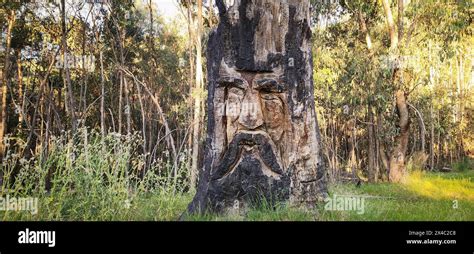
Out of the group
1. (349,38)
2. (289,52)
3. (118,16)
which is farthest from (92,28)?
(289,52)

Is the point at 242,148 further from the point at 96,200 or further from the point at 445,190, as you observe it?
the point at 445,190

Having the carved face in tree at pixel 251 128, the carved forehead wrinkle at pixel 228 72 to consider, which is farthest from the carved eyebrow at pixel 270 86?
the carved forehead wrinkle at pixel 228 72

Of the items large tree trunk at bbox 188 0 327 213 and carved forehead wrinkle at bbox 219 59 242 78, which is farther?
carved forehead wrinkle at bbox 219 59 242 78

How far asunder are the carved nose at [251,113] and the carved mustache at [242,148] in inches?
3.6

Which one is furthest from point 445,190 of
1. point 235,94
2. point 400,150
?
point 235,94

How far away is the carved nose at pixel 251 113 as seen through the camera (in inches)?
174

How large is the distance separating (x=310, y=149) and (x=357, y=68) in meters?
7.76

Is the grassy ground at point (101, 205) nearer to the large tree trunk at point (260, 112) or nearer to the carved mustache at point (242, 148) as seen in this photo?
the large tree trunk at point (260, 112)

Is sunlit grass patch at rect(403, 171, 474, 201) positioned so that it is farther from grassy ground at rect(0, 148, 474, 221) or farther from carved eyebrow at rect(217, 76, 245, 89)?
carved eyebrow at rect(217, 76, 245, 89)

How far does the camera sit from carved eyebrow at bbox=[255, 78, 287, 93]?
440 centimetres

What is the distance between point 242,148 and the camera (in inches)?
174

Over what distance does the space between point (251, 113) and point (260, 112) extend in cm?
9

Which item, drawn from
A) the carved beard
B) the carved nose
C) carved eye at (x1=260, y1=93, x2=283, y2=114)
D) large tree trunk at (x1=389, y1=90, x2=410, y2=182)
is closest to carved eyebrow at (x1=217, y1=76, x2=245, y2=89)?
the carved nose
